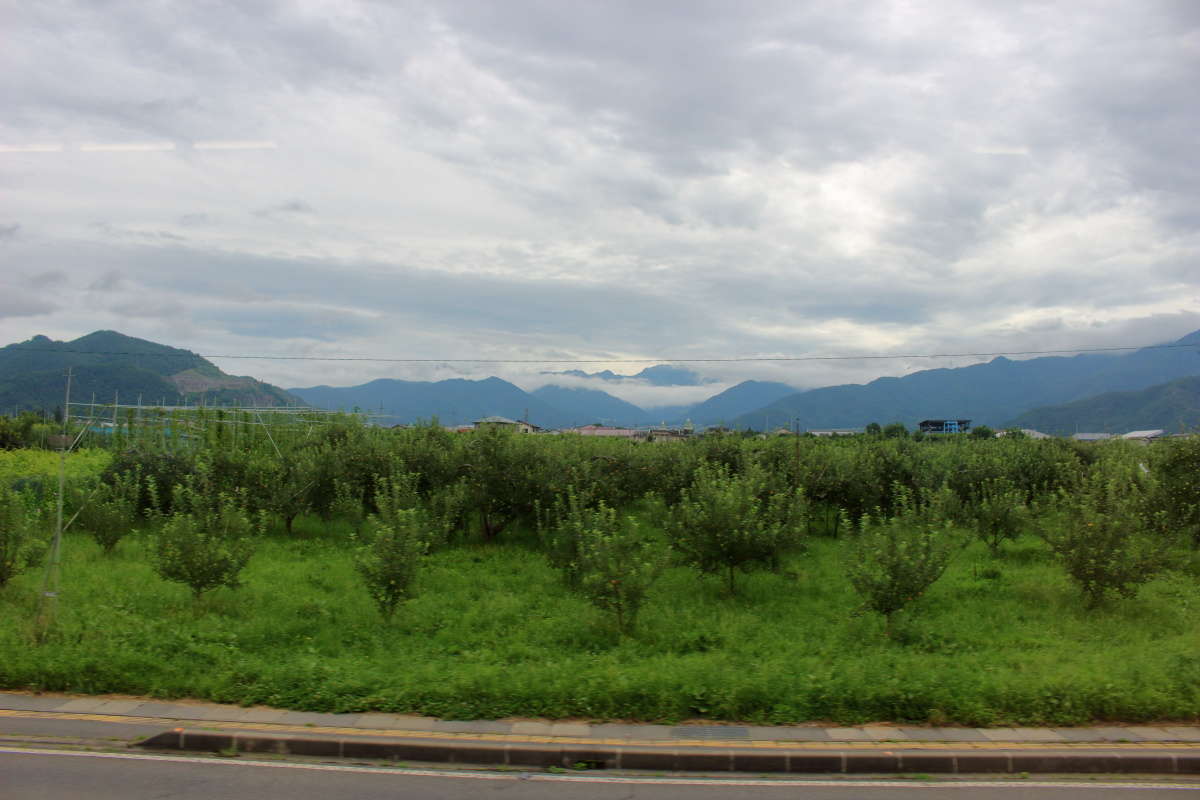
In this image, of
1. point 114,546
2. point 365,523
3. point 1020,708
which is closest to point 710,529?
point 1020,708

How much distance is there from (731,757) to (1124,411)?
17389 centimetres

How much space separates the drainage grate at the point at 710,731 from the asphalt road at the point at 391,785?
0.66m

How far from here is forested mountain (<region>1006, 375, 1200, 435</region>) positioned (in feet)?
386

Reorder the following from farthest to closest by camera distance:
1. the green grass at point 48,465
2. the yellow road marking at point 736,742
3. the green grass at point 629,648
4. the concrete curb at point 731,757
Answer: the green grass at point 48,465 → the green grass at point 629,648 → the yellow road marking at point 736,742 → the concrete curb at point 731,757

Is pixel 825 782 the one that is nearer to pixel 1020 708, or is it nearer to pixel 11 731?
pixel 1020 708

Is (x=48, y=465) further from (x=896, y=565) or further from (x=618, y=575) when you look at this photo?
(x=896, y=565)

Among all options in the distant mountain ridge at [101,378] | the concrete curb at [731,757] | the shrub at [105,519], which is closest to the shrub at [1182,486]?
the concrete curb at [731,757]

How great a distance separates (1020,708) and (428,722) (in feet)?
19.8

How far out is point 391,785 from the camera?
6.46 meters

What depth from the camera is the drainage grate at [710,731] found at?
24.2 feet

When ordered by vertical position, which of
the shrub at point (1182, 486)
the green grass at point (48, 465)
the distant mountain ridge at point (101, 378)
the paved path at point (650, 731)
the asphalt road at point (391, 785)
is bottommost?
the asphalt road at point (391, 785)

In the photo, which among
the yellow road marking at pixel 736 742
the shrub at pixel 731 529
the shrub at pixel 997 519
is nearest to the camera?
the yellow road marking at pixel 736 742

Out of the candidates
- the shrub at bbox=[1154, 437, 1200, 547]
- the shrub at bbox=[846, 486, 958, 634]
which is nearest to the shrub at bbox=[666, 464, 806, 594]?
the shrub at bbox=[846, 486, 958, 634]

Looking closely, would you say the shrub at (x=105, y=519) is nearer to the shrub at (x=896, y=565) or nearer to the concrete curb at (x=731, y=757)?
the concrete curb at (x=731, y=757)
